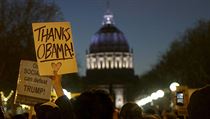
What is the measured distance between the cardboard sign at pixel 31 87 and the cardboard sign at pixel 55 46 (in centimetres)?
186

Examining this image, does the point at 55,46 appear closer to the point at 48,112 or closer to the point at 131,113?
the point at 131,113

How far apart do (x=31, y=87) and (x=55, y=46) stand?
223 centimetres

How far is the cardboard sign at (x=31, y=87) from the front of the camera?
9938mm

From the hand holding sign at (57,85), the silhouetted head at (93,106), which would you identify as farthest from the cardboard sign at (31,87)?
the silhouetted head at (93,106)

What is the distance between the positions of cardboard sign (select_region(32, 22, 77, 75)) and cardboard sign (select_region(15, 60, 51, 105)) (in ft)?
6.10

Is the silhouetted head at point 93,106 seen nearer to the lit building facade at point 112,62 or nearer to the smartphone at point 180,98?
the smartphone at point 180,98

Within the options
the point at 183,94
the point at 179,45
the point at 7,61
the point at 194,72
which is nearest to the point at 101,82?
the point at 179,45

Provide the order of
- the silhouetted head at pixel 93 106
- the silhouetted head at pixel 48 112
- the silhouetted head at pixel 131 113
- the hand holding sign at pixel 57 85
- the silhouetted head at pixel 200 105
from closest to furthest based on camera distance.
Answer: the silhouetted head at pixel 200 105 → the silhouetted head at pixel 93 106 → the silhouetted head at pixel 48 112 → the hand holding sign at pixel 57 85 → the silhouetted head at pixel 131 113

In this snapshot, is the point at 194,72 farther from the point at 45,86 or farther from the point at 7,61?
the point at 45,86

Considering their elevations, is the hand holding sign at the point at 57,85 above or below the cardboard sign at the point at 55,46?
below

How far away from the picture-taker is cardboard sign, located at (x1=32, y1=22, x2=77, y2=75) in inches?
315

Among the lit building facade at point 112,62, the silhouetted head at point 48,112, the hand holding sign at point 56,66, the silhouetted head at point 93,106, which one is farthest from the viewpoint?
the lit building facade at point 112,62

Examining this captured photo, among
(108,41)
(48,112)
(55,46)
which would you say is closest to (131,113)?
(55,46)

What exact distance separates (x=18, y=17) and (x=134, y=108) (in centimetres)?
2887
